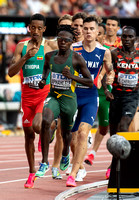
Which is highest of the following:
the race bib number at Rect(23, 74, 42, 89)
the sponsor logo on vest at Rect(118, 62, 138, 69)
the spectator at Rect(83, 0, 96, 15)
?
the sponsor logo on vest at Rect(118, 62, 138, 69)

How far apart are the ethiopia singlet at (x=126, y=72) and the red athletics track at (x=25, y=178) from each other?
5.22ft

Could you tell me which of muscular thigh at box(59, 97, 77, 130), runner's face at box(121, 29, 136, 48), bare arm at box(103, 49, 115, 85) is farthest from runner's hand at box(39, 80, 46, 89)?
runner's face at box(121, 29, 136, 48)

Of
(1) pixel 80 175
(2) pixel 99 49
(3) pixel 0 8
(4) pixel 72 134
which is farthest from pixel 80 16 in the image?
(3) pixel 0 8

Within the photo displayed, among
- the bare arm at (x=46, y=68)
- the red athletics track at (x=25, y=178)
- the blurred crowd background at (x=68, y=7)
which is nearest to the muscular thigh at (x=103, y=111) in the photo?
the red athletics track at (x=25, y=178)

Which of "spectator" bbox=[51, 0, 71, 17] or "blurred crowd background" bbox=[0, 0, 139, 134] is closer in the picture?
"blurred crowd background" bbox=[0, 0, 139, 134]

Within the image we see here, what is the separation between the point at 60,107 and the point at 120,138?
6.97 feet

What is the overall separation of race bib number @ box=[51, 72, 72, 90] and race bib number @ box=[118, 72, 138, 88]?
4.95ft

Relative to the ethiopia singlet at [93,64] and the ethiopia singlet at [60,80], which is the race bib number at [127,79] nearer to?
the ethiopia singlet at [93,64]

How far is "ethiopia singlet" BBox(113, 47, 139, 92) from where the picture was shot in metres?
10.3

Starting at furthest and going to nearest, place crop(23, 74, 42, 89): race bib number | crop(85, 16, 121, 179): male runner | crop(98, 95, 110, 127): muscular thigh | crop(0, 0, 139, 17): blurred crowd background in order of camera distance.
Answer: crop(0, 0, 139, 17): blurred crowd background → crop(85, 16, 121, 179): male runner → crop(98, 95, 110, 127): muscular thigh → crop(23, 74, 42, 89): race bib number

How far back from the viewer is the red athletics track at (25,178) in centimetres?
851

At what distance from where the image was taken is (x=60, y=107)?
909cm

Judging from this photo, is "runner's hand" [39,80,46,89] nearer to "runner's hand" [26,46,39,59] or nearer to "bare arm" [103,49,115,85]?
"runner's hand" [26,46,39,59]

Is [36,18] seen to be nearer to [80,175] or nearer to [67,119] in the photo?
[67,119]
